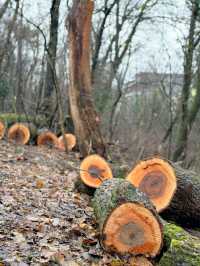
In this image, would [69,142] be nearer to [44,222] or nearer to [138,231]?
[44,222]

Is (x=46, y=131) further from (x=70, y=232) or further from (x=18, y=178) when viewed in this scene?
(x=70, y=232)

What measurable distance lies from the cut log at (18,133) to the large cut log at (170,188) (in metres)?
5.91

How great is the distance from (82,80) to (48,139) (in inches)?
123

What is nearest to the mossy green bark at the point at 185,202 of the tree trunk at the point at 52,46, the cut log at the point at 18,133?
the cut log at the point at 18,133

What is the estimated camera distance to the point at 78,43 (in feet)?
29.5

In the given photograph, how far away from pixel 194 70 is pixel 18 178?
30.0 feet

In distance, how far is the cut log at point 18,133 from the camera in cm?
1122

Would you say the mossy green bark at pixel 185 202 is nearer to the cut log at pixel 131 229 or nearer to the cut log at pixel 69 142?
the cut log at pixel 131 229

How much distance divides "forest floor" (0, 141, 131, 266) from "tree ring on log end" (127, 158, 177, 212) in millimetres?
853

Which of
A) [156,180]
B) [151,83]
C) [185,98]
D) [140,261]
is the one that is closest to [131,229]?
[140,261]

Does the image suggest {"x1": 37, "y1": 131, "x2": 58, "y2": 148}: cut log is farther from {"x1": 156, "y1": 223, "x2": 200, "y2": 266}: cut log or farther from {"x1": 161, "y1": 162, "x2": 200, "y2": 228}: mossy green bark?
{"x1": 156, "y1": 223, "x2": 200, "y2": 266}: cut log

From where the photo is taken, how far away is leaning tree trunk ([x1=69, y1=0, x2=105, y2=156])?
891 cm

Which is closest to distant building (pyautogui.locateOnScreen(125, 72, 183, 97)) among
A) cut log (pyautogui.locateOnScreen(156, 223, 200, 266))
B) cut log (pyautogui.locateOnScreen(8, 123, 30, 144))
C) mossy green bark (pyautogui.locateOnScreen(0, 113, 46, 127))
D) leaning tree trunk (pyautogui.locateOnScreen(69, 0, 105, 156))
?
mossy green bark (pyautogui.locateOnScreen(0, 113, 46, 127))

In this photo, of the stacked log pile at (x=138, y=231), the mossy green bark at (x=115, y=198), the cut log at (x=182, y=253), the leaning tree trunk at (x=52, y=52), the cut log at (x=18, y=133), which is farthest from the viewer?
the leaning tree trunk at (x=52, y=52)
